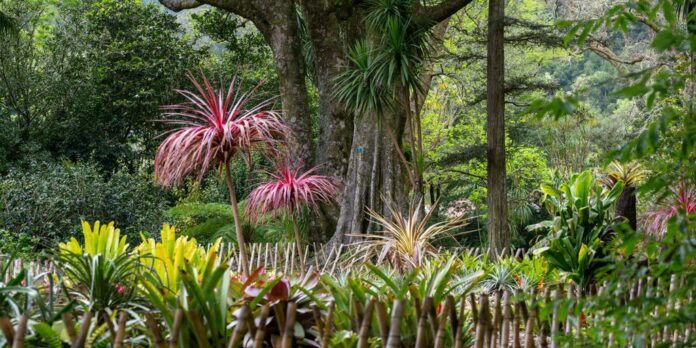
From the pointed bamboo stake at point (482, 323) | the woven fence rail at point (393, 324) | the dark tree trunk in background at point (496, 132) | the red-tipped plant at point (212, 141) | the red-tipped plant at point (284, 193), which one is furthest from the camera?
the dark tree trunk in background at point (496, 132)

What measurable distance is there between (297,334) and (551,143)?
14087 mm

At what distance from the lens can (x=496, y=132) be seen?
28.1ft

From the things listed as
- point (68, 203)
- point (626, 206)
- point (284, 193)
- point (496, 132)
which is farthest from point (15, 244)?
point (626, 206)

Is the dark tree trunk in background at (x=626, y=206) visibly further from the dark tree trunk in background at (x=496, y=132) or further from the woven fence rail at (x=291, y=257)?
the dark tree trunk in background at (x=496, y=132)

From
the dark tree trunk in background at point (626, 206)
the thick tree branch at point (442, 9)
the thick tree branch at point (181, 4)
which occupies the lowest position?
the dark tree trunk in background at point (626, 206)

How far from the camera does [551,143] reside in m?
16.6

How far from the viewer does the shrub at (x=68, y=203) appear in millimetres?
9570

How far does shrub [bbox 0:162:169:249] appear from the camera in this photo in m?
9.57

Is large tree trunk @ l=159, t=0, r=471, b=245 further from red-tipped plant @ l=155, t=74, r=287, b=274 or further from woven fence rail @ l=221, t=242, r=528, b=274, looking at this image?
red-tipped plant @ l=155, t=74, r=287, b=274

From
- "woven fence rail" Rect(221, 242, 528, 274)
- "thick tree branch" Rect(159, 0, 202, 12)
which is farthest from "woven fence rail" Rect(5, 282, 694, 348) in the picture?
"thick tree branch" Rect(159, 0, 202, 12)

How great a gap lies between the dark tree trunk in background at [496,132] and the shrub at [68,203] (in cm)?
441

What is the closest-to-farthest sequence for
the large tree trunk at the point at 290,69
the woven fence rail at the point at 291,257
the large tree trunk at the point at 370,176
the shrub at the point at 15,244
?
the woven fence rail at the point at 291,257, the shrub at the point at 15,244, the large tree trunk at the point at 370,176, the large tree trunk at the point at 290,69

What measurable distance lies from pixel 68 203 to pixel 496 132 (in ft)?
17.4

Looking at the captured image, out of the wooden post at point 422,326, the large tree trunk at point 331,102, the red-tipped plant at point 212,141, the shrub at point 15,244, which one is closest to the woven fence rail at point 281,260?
the shrub at point 15,244
